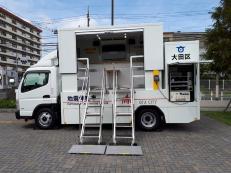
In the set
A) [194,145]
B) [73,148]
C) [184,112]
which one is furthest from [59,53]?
[194,145]

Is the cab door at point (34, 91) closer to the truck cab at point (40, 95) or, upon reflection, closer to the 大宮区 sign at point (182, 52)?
the truck cab at point (40, 95)

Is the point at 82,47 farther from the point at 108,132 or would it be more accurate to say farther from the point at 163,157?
the point at 163,157

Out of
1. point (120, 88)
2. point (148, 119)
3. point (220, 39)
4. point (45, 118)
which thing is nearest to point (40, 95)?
point (45, 118)

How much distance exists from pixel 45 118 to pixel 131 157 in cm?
519

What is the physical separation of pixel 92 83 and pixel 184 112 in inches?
145

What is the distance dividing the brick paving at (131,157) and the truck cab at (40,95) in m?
0.54

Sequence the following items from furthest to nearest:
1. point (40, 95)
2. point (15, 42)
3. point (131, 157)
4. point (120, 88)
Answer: point (15, 42), point (40, 95), point (120, 88), point (131, 157)

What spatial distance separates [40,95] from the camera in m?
12.3

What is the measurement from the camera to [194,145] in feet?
31.0

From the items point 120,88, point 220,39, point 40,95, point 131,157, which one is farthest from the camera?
point 220,39

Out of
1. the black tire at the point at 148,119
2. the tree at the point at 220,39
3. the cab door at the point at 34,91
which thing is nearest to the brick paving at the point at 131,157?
the black tire at the point at 148,119

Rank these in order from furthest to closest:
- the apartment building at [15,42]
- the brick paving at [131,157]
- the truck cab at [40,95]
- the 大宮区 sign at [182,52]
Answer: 1. the apartment building at [15,42]
2. the truck cab at [40,95]
3. the 大宮区 sign at [182,52]
4. the brick paving at [131,157]

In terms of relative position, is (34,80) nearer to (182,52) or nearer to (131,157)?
(182,52)

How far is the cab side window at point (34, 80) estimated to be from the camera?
12.4m
